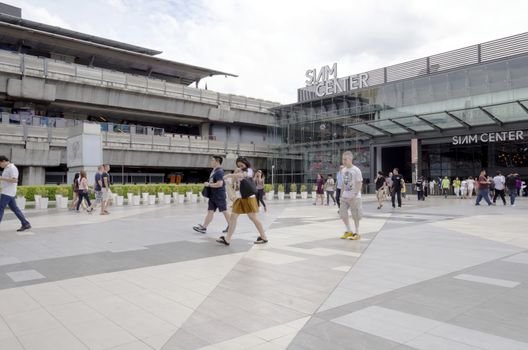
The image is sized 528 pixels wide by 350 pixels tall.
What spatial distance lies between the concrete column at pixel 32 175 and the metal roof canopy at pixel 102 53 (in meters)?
12.4

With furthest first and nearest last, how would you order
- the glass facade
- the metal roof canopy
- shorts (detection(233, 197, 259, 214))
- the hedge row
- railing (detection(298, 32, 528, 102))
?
the metal roof canopy < railing (detection(298, 32, 528, 102)) < the glass facade < the hedge row < shorts (detection(233, 197, 259, 214))

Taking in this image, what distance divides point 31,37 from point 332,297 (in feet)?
132

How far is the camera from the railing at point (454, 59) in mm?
30984

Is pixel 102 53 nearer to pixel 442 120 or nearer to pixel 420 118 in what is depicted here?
pixel 420 118

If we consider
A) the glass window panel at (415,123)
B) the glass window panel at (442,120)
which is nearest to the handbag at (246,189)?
the glass window panel at (442,120)

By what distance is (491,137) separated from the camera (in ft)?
100.0

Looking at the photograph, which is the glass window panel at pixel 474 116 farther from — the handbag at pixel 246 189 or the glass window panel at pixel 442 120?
A: the handbag at pixel 246 189

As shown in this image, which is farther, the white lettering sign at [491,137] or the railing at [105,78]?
the railing at [105,78]

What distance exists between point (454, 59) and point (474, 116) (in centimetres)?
642

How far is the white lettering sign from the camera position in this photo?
29.3 metres

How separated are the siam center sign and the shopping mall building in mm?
101

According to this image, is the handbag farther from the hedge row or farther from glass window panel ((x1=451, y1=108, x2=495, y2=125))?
glass window panel ((x1=451, y1=108, x2=495, y2=125))

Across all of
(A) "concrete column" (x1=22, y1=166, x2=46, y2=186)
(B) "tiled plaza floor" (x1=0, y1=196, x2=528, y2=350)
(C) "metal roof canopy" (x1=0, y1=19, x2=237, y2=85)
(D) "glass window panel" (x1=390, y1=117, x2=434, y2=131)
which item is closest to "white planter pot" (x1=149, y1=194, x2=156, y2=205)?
(A) "concrete column" (x1=22, y1=166, x2=46, y2=186)

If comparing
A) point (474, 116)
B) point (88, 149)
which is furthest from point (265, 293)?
point (474, 116)
